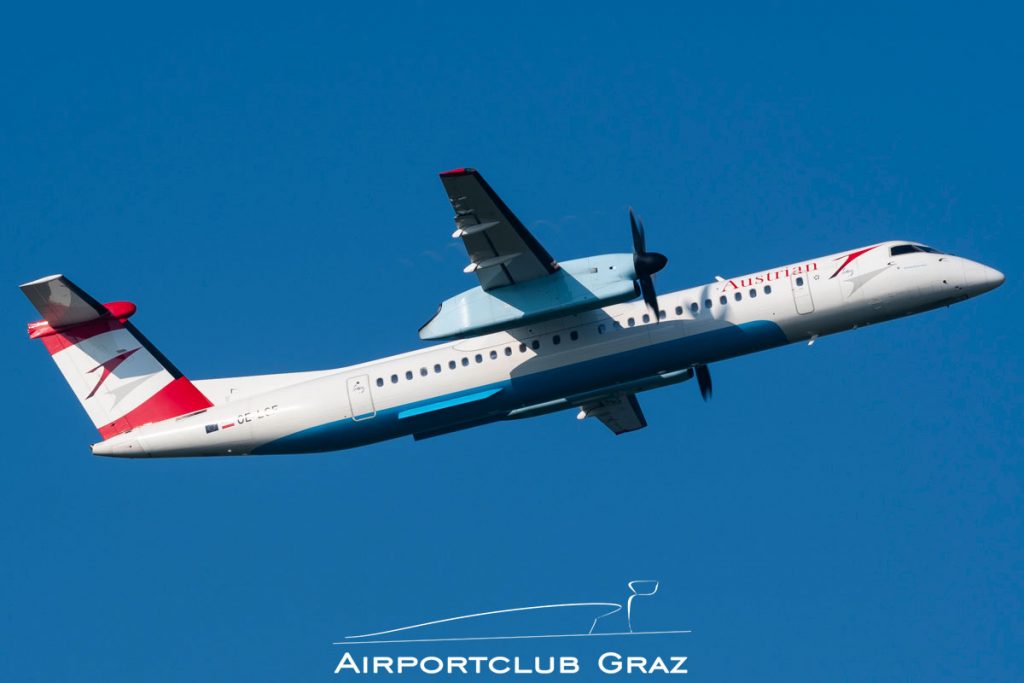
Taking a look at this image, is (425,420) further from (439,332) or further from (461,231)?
(461,231)

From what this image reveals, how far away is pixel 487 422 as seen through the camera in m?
25.7

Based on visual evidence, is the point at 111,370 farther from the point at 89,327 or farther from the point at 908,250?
the point at 908,250

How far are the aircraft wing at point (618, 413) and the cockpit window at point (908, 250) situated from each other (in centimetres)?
607

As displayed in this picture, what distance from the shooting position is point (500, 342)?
25.0 metres

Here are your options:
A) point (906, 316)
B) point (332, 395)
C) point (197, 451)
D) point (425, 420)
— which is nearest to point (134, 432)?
point (197, 451)

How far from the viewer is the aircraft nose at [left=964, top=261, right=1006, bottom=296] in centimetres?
2403

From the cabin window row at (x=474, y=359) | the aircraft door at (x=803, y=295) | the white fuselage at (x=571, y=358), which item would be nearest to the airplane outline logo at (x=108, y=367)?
the white fuselage at (x=571, y=358)

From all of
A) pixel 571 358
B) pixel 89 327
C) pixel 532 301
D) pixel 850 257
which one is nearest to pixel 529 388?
pixel 571 358

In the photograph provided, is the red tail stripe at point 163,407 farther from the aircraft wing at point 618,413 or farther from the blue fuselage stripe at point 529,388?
the aircraft wing at point 618,413

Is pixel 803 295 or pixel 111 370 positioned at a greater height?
pixel 111 370

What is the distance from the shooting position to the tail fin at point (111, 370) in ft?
87.2

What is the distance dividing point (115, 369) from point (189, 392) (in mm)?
1605

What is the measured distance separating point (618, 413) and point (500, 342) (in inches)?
159

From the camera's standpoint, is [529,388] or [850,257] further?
[529,388]
